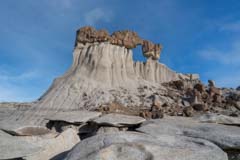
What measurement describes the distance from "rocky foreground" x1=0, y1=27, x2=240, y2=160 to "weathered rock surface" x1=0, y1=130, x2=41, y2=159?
0.02m

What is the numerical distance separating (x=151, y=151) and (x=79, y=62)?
74.6 feet

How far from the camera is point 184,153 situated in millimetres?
4770

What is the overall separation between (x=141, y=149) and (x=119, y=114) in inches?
218

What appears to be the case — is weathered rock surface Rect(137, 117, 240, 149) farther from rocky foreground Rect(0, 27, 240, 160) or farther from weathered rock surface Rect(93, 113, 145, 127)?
weathered rock surface Rect(93, 113, 145, 127)

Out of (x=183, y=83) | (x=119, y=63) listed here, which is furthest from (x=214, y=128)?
(x=119, y=63)

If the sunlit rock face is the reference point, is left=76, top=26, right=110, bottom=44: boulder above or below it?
above

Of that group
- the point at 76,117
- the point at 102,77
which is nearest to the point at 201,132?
the point at 76,117

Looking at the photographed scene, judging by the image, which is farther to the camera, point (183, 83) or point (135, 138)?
point (183, 83)

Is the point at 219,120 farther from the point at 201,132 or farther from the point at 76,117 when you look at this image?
the point at 76,117

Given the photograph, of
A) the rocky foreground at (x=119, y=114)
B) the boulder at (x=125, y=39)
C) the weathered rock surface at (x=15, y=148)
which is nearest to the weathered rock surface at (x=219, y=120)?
the rocky foreground at (x=119, y=114)

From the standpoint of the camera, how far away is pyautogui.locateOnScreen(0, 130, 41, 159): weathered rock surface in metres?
5.93

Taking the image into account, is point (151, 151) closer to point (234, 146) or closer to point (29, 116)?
point (234, 146)

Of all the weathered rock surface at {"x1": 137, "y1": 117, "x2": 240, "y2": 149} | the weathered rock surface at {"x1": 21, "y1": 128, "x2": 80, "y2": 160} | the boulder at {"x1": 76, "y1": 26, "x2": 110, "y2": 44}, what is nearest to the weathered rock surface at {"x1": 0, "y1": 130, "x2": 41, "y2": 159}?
the weathered rock surface at {"x1": 21, "y1": 128, "x2": 80, "y2": 160}

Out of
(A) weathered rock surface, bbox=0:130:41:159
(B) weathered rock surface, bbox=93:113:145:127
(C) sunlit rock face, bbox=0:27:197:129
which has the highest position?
(C) sunlit rock face, bbox=0:27:197:129
